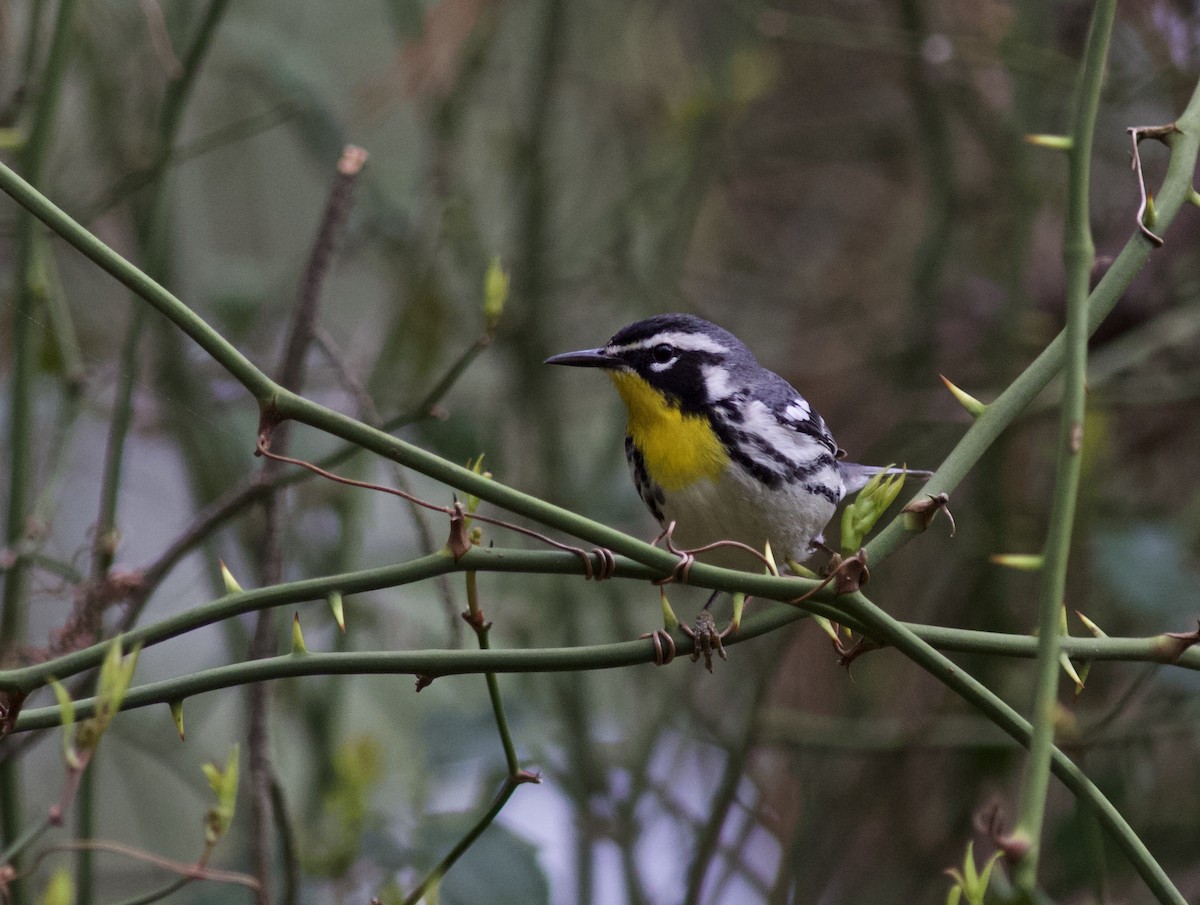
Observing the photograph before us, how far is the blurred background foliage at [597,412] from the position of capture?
2988 mm

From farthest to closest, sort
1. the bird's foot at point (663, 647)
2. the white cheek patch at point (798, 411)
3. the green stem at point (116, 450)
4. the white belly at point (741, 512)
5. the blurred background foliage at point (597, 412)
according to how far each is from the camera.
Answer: the blurred background foliage at point (597, 412), the white cheek patch at point (798, 411), the white belly at point (741, 512), the green stem at point (116, 450), the bird's foot at point (663, 647)

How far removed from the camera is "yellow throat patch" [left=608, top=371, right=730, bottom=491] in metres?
2.44

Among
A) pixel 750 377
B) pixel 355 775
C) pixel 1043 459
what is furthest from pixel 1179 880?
pixel 355 775

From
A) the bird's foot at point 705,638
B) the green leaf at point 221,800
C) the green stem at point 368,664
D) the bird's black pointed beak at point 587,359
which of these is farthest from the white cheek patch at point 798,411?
the green leaf at point 221,800

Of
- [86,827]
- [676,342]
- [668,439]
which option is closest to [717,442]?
[668,439]

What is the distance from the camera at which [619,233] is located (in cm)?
393

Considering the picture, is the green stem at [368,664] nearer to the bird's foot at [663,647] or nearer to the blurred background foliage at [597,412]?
the bird's foot at [663,647]

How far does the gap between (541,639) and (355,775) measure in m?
1.33

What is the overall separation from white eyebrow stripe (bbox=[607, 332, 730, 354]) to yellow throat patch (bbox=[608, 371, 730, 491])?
0.17 ft

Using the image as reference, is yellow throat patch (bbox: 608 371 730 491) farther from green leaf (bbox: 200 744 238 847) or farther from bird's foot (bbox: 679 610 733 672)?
green leaf (bbox: 200 744 238 847)

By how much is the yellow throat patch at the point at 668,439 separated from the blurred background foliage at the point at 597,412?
44 cm

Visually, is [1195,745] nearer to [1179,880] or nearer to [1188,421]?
[1179,880]

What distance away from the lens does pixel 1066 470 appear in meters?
1.08

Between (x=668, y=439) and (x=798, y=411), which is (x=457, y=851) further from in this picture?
(x=798, y=411)
